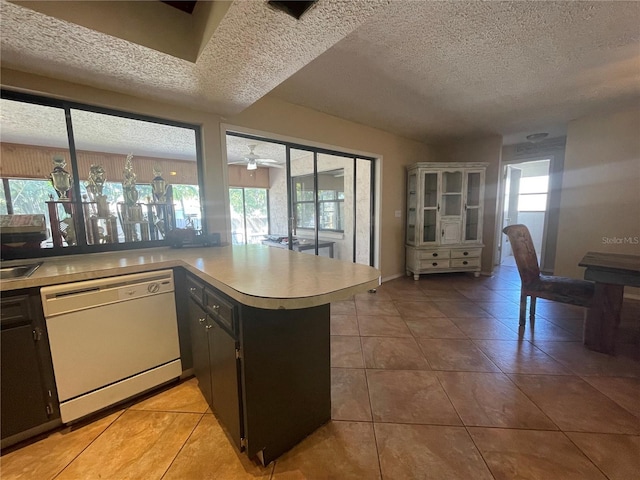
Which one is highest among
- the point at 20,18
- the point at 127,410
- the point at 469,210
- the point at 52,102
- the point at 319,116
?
the point at 319,116

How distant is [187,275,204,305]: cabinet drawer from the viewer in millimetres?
1500

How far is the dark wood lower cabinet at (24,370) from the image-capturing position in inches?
50.6

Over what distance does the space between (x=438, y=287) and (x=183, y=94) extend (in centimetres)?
400

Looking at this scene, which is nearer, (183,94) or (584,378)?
(584,378)

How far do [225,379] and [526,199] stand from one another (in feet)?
25.6

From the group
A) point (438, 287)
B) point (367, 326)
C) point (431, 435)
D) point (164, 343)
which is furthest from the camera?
point (438, 287)

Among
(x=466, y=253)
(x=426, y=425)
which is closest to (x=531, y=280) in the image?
(x=466, y=253)

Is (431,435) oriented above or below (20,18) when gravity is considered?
below

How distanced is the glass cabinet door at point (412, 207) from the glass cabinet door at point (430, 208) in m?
0.14

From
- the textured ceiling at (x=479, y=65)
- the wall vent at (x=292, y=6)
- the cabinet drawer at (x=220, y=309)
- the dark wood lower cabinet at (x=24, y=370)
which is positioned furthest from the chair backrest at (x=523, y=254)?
the dark wood lower cabinet at (x=24, y=370)

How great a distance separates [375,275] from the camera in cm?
123

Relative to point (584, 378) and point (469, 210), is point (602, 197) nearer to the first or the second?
point (469, 210)

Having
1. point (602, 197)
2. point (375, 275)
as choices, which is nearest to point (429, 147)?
point (602, 197)

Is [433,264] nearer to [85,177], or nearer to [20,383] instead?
[85,177]
